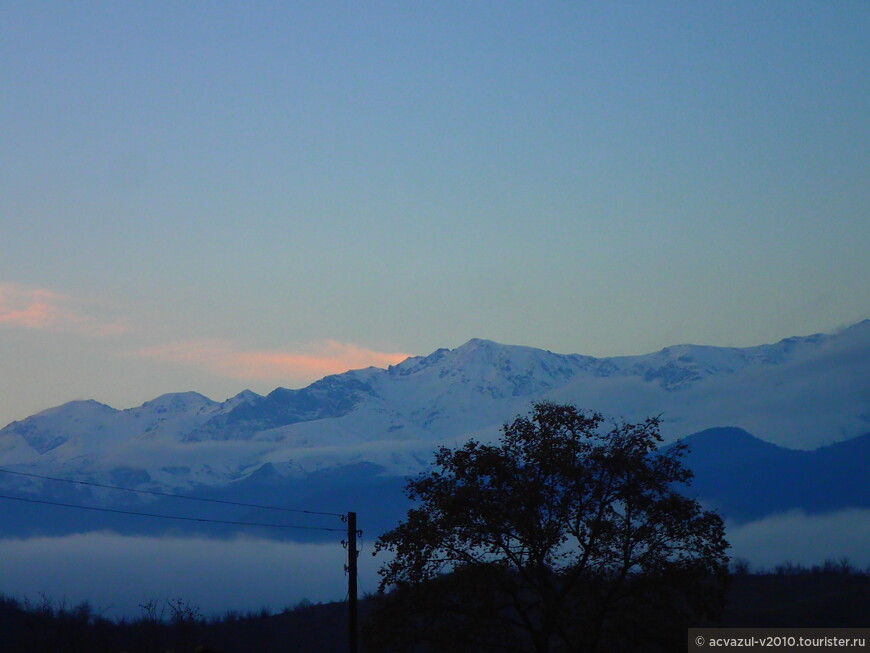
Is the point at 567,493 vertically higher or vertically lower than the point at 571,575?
higher

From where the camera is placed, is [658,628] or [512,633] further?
[512,633]

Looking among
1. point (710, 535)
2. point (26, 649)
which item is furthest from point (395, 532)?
point (26, 649)

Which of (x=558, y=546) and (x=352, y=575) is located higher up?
(x=558, y=546)

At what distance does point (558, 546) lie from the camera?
39.8 m

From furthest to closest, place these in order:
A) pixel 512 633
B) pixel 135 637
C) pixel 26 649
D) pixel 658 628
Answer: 1. pixel 135 637
2. pixel 26 649
3. pixel 512 633
4. pixel 658 628

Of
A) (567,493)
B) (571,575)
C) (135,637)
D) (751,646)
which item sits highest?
(567,493)

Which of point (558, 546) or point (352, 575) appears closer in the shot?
point (558, 546)

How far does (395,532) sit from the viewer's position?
40.9 metres

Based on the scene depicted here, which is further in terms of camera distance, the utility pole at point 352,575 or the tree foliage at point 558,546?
the utility pole at point 352,575

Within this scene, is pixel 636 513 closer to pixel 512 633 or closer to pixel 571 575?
pixel 571 575

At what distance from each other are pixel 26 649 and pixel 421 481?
47.4 m

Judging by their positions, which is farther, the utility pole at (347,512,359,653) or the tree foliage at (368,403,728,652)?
the utility pole at (347,512,359,653)

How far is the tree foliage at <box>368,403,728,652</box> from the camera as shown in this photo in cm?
3906

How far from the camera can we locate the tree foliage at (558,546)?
39.1 metres
